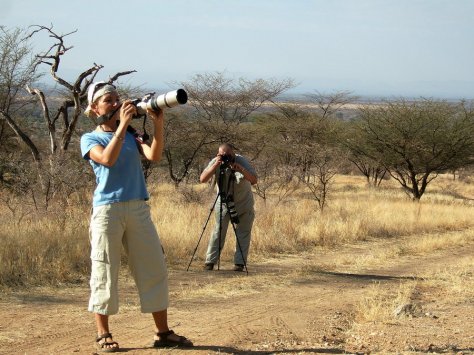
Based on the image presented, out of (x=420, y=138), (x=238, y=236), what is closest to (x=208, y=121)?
(x=420, y=138)

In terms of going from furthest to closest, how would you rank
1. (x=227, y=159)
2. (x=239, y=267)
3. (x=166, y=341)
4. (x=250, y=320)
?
(x=239, y=267)
(x=227, y=159)
(x=250, y=320)
(x=166, y=341)

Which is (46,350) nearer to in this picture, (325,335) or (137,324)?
(137,324)

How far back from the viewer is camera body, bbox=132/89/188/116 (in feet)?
12.2

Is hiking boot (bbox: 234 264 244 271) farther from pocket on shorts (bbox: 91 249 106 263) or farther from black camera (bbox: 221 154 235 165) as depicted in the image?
pocket on shorts (bbox: 91 249 106 263)

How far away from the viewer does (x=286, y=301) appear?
230 inches

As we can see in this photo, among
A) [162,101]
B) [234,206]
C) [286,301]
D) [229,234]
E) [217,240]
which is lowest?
[286,301]

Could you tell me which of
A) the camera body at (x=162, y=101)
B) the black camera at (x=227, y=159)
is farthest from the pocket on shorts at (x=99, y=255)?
the black camera at (x=227, y=159)

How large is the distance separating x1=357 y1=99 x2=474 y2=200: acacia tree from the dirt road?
15.3 m

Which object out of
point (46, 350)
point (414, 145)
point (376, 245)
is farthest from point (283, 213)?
point (414, 145)

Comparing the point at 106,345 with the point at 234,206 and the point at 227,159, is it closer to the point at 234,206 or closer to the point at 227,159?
the point at 227,159

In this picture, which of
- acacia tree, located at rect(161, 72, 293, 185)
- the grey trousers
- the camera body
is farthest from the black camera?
acacia tree, located at rect(161, 72, 293, 185)

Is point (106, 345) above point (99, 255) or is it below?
below

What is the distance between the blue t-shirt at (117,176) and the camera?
382 centimetres

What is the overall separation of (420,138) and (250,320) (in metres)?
18.1
